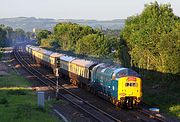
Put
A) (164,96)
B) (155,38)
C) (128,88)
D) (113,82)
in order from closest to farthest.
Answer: (128,88) → (113,82) → (164,96) → (155,38)

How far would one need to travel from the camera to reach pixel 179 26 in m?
43.4

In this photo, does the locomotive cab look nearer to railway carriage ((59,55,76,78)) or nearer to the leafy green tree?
the leafy green tree

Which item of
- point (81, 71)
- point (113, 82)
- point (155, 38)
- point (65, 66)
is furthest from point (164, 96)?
point (65, 66)

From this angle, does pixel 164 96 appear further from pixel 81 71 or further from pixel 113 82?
pixel 81 71

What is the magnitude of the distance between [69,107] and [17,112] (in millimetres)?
7360

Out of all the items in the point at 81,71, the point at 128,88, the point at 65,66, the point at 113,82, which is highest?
the point at 113,82

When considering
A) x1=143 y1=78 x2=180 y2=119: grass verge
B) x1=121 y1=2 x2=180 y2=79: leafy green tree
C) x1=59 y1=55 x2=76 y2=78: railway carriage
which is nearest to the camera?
x1=143 y1=78 x2=180 y2=119: grass verge

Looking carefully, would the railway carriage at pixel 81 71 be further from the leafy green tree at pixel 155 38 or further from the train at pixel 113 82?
the leafy green tree at pixel 155 38

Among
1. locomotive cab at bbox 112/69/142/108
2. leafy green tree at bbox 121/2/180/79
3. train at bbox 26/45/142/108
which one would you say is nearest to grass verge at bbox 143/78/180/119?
leafy green tree at bbox 121/2/180/79

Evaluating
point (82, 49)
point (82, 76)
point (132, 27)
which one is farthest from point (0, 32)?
point (82, 76)

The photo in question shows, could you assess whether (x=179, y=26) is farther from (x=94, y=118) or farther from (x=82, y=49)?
(x=82, y=49)

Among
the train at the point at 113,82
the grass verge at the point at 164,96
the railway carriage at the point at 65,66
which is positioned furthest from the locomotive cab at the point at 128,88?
the railway carriage at the point at 65,66

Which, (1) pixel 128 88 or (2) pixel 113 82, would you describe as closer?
(1) pixel 128 88

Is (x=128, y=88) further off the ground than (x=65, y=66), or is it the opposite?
(x=128, y=88)
